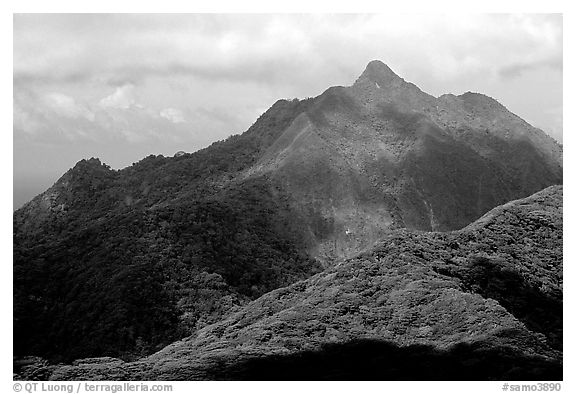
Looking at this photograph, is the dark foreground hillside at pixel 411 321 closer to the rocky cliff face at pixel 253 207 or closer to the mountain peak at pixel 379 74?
the rocky cliff face at pixel 253 207

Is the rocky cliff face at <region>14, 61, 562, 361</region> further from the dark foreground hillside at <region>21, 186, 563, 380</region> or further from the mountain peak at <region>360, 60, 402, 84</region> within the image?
the dark foreground hillside at <region>21, 186, 563, 380</region>

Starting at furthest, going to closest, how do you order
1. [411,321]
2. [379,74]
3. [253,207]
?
[379,74] < [253,207] < [411,321]

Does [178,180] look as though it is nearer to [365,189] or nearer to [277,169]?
[277,169]

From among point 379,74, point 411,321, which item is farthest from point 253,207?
point 379,74

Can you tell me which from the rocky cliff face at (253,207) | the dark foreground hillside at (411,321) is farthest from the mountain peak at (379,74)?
the dark foreground hillside at (411,321)

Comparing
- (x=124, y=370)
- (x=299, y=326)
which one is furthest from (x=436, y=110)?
(x=124, y=370)

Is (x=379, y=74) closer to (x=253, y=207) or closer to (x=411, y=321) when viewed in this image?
(x=253, y=207)
